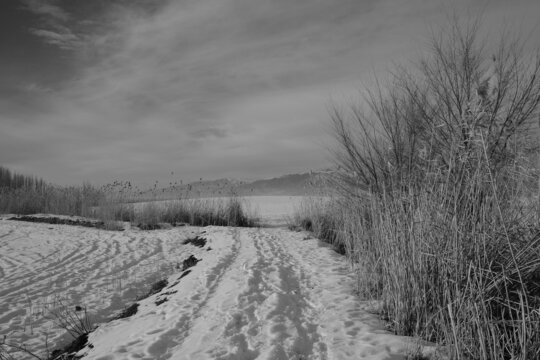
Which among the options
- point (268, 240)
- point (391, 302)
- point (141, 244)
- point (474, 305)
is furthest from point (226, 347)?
point (141, 244)

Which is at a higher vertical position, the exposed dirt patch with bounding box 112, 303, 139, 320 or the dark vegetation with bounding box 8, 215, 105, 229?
the dark vegetation with bounding box 8, 215, 105, 229

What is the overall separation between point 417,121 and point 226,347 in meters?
4.35

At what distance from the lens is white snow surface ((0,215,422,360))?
270cm

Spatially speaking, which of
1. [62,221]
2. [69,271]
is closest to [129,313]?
[69,271]

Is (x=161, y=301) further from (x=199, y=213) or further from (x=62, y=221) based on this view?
(x=62, y=221)

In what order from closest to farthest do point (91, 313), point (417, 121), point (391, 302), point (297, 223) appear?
point (391, 302)
point (91, 313)
point (417, 121)
point (297, 223)

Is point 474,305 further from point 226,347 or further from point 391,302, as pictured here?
point 226,347

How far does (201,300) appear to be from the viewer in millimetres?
3719

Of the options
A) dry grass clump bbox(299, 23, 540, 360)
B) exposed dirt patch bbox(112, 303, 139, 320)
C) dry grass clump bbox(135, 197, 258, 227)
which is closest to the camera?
dry grass clump bbox(299, 23, 540, 360)

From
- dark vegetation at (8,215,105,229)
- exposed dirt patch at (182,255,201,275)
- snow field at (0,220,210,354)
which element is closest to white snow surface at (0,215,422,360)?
snow field at (0,220,210,354)

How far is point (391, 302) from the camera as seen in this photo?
3.11m

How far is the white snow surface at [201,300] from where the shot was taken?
2695 millimetres

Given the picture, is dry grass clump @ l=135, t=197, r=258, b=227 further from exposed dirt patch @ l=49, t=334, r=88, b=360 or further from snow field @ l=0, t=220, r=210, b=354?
exposed dirt patch @ l=49, t=334, r=88, b=360

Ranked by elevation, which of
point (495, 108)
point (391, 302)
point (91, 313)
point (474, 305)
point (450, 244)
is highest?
point (495, 108)
